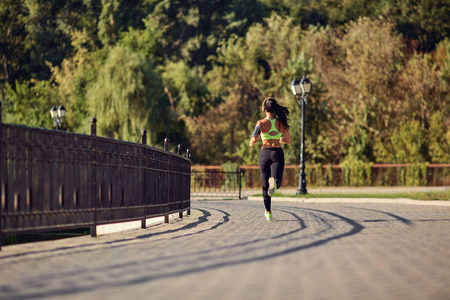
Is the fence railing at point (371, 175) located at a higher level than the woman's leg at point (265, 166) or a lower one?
lower

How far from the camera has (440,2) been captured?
54531 mm

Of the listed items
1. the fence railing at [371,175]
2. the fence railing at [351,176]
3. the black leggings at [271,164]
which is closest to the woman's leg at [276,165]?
the black leggings at [271,164]

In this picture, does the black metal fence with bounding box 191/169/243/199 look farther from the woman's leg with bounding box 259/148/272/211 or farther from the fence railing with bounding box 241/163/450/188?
the woman's leg with bounding box 259/148/272/211

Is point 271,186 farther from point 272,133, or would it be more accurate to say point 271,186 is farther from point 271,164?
point 272,133

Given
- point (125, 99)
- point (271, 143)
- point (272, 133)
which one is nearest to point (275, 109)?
point (272, 133)

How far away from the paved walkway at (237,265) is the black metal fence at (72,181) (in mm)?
373

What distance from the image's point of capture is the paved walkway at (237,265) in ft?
18.4

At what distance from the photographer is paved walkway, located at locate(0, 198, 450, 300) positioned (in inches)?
220

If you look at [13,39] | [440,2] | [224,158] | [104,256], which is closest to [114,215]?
[104,256]

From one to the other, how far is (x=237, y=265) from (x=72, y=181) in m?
3.38

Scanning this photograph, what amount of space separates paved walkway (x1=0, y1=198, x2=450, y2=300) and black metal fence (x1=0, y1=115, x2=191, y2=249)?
0.37 meters

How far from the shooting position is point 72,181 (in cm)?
947

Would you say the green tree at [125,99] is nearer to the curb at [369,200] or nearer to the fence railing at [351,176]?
the fence railing at [351,176]

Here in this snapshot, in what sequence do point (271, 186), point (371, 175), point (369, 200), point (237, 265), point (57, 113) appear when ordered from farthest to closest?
1. point (371, 175)
2. point (57, 113)
3. point (369, 200)
4. point (271, 186)
5. point (237, 265)
